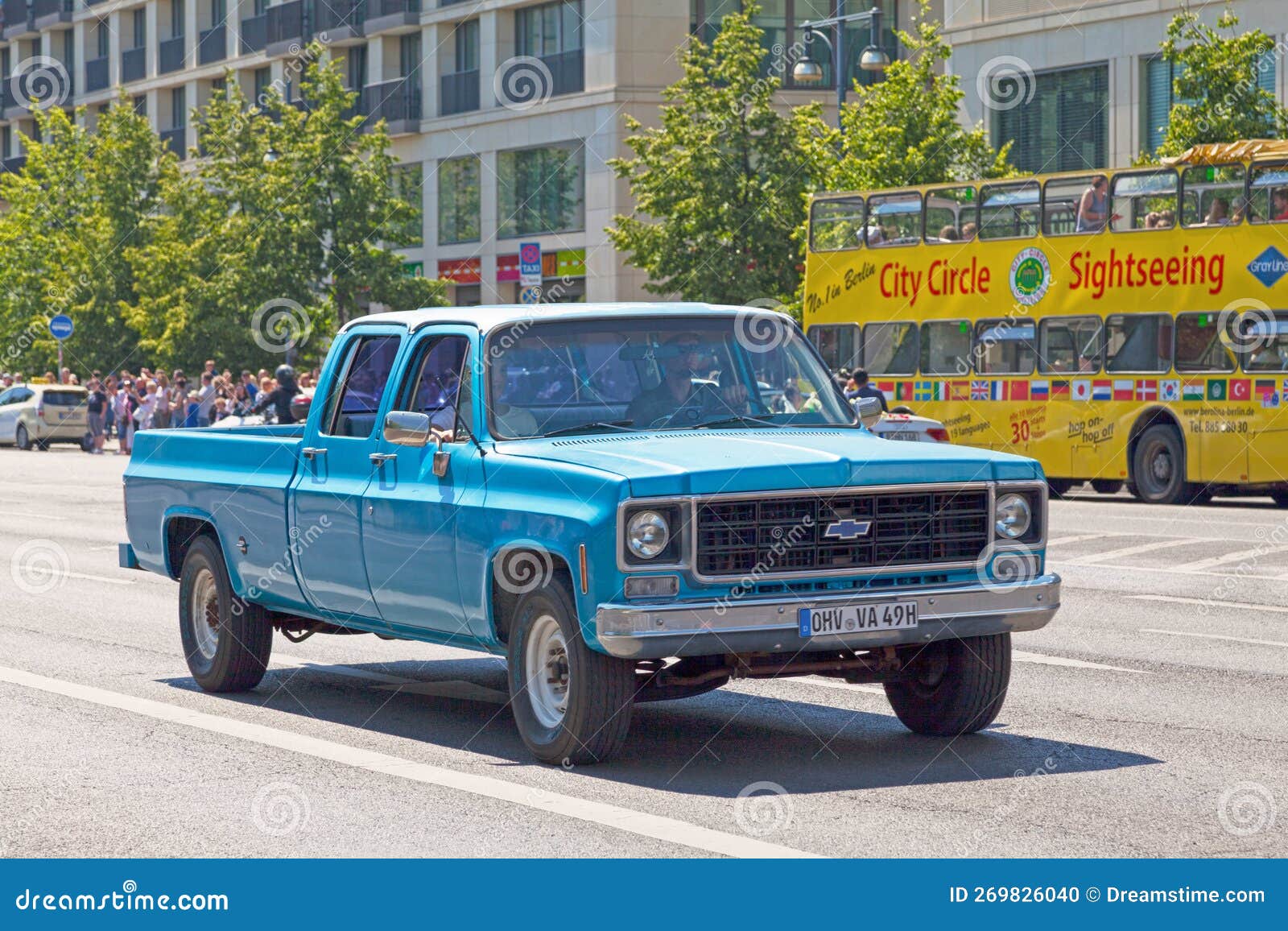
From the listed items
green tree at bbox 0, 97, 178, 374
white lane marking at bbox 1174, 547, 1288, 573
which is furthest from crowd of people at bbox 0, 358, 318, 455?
white lane marking at bbox 1174, 547, 1288, 573

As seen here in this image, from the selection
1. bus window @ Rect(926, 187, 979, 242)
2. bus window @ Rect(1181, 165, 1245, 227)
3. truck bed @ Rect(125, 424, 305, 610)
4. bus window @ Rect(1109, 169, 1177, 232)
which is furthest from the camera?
bus window @ Rect(926, 187, 979, 242)

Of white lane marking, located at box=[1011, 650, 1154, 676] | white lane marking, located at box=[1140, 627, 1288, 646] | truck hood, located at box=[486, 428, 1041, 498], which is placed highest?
truck hood, located at box=[486, 428, 1041, 498]

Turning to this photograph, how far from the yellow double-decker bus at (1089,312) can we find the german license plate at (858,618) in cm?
1847

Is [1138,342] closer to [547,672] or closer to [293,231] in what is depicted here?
[547,672]

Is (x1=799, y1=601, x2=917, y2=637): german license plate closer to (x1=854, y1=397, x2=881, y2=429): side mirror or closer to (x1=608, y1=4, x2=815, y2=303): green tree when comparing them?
(x1=854, y1=397, x2=881, y2=429): side mirror

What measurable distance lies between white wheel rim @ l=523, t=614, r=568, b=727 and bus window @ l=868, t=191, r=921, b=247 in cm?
2226

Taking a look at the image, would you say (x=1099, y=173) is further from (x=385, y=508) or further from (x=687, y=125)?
(x=385, y=508)

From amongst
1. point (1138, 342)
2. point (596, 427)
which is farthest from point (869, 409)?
point (1138, 342)

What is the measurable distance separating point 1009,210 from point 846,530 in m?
20.9

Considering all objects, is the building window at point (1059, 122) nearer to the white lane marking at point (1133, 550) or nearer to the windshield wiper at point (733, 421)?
the white lane marking at point (1133, 550)

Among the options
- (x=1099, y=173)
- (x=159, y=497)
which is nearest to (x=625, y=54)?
(x=1099, y=173)

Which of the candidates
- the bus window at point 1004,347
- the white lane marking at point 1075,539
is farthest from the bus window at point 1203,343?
the white lane marking at point 1075,539

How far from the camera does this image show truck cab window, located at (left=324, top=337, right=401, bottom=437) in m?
9.99

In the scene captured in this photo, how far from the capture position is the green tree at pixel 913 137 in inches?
1405
